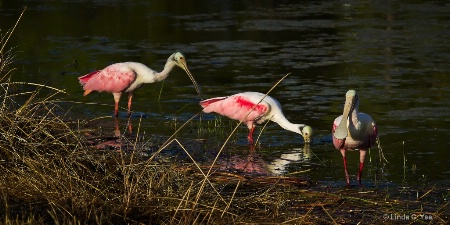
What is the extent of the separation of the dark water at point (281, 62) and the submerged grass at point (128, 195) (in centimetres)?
51

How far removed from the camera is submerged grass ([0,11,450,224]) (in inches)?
218

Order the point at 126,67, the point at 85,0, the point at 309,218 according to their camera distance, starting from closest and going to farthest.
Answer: the point at 309,218, the point at 126,67, the point at 85,0

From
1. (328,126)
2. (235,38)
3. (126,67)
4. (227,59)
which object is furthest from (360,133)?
(235,38)

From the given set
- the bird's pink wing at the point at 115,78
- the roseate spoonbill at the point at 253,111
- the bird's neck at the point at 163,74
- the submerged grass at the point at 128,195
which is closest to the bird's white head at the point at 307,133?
the roseate spoonbill at the point at 253,111

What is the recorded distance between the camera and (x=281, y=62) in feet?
49.3

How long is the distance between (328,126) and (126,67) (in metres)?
2.60

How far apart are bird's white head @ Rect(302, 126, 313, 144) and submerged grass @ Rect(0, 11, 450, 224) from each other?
8.44 feet

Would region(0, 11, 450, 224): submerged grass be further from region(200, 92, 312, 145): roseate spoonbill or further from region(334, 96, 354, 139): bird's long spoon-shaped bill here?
region(200, 92, 312, 145): roseate spoonbill

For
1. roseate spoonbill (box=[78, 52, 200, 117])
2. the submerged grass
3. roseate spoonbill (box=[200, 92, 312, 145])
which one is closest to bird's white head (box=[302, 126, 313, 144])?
roseate spoonbill (box=[200, 92, 312, 145])

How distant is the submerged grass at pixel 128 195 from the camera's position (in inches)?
218

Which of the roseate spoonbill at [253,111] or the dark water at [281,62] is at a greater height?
the roseate spoonbill at [253,111]

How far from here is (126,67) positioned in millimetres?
11797

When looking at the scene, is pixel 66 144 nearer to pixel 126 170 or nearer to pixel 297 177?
pixel 126 170

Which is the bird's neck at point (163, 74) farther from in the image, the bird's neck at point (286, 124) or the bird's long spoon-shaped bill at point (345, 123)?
the bird's long spoon-shaped bill at point (345, 123)
